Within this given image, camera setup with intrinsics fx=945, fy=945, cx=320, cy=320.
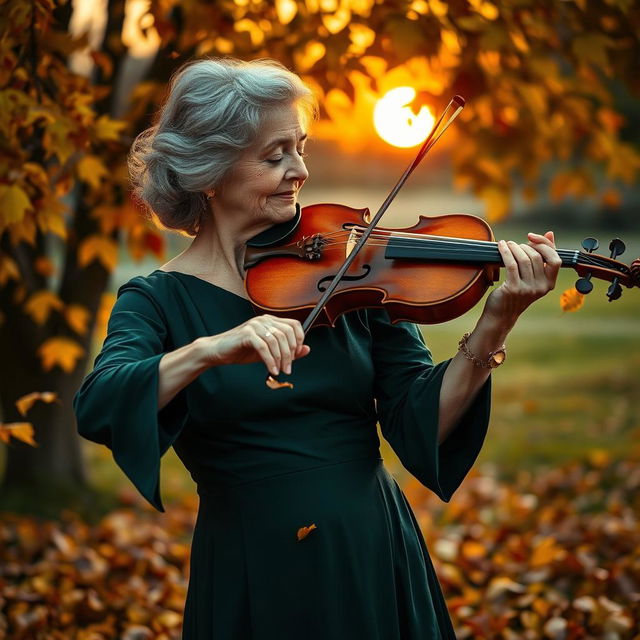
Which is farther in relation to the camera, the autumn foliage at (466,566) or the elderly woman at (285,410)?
the autumn foliage at (466,566)

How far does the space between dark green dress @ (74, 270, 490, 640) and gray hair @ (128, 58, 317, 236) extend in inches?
9.2

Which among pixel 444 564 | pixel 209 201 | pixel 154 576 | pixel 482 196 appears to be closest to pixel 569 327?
pixel 482 196

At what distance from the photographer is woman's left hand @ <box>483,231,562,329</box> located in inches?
78.3

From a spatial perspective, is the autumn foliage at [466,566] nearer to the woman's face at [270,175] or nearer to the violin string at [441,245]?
the violin string at [441,245]

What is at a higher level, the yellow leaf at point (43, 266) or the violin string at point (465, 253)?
the yellow leaf at point (43, 266)

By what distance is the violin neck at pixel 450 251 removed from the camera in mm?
2074

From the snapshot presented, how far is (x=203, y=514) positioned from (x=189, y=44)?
2484 millimetres

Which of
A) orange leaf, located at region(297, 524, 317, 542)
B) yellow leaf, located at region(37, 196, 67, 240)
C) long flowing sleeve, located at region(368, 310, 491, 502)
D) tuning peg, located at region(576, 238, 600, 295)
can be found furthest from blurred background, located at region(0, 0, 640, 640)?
orange leaf, located at region(297, 524, 317, 542)

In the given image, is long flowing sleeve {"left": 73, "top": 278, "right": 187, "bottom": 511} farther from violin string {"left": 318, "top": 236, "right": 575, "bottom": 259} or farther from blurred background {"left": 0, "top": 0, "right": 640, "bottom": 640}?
blurred background {"left": 0, "top": 0, "right": 640, "bottom": 640}

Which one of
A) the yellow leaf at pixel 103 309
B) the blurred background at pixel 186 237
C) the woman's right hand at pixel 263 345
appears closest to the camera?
the woman's right hand at pixel 263 345

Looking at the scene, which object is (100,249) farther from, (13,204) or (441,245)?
(441,245)

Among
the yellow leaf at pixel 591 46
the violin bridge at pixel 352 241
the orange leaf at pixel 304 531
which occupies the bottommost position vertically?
the orange leaf at pixel 304 531

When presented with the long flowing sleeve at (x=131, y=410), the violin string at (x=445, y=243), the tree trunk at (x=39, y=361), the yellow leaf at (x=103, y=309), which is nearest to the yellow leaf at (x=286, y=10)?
the tree trunk at (x=39, y=361)

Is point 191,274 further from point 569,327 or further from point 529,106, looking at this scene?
point 569,327
